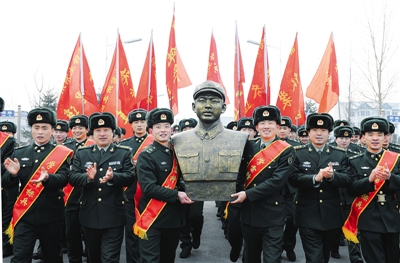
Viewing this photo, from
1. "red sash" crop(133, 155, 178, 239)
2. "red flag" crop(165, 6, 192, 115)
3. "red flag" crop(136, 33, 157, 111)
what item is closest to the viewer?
"red sash" crop(133, 155, 178, 239)

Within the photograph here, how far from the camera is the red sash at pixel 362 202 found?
4.27m

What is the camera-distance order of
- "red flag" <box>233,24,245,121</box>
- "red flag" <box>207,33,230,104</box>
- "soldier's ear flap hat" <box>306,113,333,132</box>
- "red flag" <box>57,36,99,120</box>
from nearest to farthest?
"soldier's ear flap hat" <box>306,113,333,132</box> < "red flag" <box>57,36,99,120</box> < "red flag" <box>233,24,245,121</box> < "red flag" <box>207,33,230,104</box>

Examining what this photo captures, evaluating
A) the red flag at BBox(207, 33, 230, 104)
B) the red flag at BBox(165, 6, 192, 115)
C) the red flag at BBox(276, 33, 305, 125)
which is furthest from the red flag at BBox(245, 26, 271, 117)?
the red flag at BBox(165, 6, 192, 115)

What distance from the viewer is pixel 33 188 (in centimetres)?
443

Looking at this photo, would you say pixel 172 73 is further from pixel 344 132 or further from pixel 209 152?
pixel 209 152

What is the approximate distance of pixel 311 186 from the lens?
4.18 metres

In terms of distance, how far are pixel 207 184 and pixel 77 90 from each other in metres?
6.98

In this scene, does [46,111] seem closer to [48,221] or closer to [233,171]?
[48,221]

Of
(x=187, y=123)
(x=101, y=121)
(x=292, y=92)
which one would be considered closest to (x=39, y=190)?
(x=101, y=121)

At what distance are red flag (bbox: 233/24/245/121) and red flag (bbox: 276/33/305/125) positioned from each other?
5.20 ft

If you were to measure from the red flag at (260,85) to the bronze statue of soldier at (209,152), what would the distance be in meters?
5.18

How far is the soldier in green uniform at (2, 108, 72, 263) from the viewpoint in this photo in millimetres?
4238

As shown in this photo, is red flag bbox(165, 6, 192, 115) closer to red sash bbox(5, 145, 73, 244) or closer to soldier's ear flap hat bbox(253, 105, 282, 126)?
red sash bbox(5, 145, 73, 244)

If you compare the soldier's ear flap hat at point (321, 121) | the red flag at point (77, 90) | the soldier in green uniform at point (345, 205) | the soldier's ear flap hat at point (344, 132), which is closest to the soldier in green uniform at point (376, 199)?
the soldier's ear flap hat at point (321, 121)
